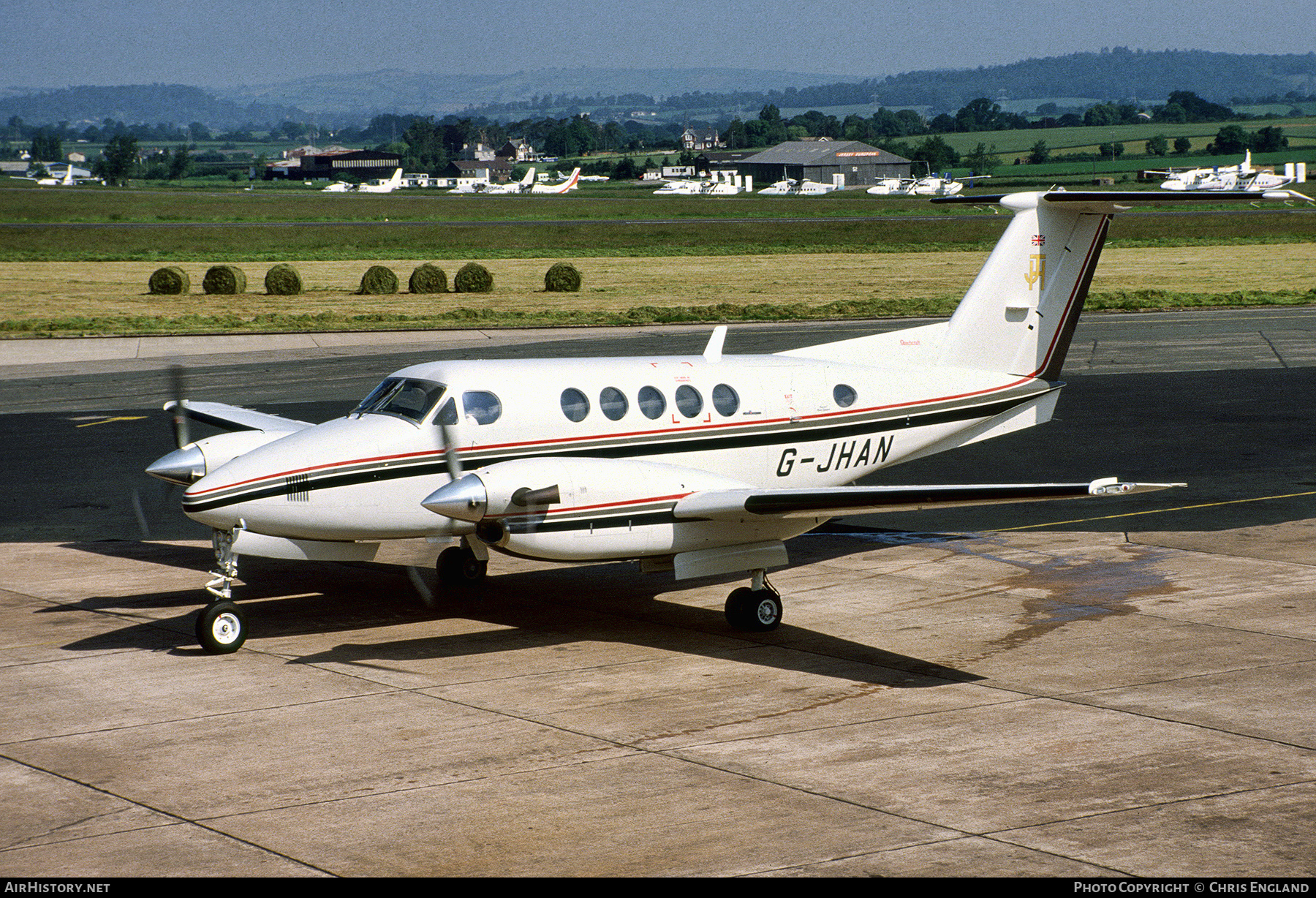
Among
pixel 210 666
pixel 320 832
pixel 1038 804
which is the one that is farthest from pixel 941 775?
pixel 210 666

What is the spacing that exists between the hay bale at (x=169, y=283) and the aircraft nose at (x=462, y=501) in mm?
48068

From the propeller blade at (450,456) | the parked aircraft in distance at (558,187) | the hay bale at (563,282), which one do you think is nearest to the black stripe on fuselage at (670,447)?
the propeller blade at (450,456)

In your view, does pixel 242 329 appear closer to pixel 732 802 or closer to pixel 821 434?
pixel 821 434

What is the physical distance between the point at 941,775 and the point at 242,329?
134ft

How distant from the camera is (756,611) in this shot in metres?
16.2

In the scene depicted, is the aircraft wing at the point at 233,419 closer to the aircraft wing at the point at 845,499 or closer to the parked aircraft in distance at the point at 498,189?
the aircraft wing at the point at 845,499

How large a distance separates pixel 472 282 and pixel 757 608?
4600 cm

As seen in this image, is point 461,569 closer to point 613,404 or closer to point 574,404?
point 574,404

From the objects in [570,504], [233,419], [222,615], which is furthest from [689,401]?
[233,419]

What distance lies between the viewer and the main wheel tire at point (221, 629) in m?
15.1

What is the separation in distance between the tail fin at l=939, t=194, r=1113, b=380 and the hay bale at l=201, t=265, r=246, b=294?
146ft

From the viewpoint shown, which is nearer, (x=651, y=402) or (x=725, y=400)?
(x=651, y=402)

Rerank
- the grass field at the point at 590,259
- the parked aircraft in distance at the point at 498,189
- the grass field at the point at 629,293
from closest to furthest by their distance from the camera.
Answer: the grass field at the point at 629,293 < the grass field at the point at 590,259 < the parked aircraft in distance at the point at 498,189

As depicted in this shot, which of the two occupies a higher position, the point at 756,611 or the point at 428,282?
the point at 428,282
